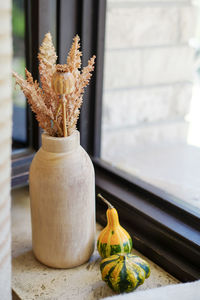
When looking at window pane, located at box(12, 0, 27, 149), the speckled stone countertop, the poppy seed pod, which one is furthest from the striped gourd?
window pane, located at box(12, 0, 27, 149)

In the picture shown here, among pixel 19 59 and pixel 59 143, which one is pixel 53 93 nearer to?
pixel 59 143

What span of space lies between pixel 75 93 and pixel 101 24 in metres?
0.36

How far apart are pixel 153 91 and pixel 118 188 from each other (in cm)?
41

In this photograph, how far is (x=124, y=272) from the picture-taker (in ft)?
2.57

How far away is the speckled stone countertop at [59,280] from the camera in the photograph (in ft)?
2.70

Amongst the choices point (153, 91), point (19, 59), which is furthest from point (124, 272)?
point (19, 59)

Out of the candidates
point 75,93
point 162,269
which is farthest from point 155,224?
point 75,93

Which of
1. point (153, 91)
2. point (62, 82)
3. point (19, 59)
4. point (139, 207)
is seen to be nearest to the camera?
point (62, 82)

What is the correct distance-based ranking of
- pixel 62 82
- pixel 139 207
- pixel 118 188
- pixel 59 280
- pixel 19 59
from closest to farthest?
1. pixel 62 82
2. pixel 59 280
3. pixel 139 207
4. pixel 118 188
5. pixel 19 59

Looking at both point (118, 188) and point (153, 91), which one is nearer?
point (118, 188)

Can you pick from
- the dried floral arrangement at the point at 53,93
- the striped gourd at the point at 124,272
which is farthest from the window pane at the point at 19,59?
the striped gourd at the point at 124,272

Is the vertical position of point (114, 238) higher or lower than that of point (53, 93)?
lower

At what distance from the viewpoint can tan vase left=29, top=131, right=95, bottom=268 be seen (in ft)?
2.63

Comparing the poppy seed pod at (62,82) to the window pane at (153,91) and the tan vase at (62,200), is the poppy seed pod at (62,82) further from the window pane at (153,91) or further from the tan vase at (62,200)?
the window pane at (153,91)
